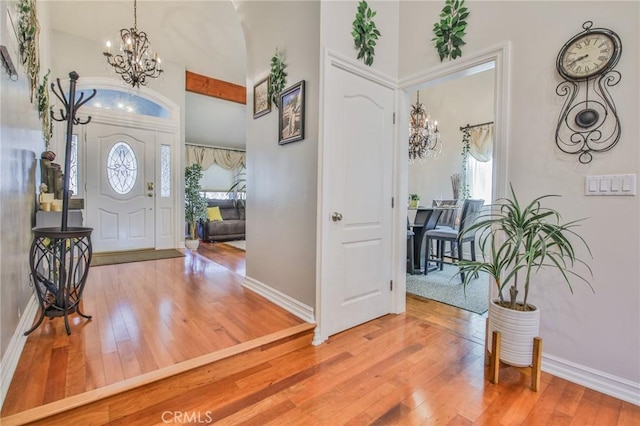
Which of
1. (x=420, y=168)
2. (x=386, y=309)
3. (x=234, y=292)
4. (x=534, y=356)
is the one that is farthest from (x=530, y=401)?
(x=420, y=168)

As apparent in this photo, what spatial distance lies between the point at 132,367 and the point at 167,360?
0.17 metres

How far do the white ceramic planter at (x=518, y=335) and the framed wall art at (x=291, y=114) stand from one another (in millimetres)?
1846

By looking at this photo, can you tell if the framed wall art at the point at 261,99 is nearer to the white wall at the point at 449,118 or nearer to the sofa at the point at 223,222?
the white wall at the point at 449,118

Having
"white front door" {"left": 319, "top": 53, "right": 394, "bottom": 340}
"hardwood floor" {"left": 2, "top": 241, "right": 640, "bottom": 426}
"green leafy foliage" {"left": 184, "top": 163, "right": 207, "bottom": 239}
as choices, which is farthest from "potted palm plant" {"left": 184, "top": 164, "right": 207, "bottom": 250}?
"hardwood floor" {"left": 2, "top": 241, "right": 640, "bottom": 426}

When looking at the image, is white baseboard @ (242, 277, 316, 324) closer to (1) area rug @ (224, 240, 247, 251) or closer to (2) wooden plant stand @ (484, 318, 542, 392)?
(2) wooden plant stand @ (484, 318, 542, 392)

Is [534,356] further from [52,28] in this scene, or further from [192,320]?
[52,28]

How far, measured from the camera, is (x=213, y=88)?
594 cm

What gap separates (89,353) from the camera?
1.77 metres

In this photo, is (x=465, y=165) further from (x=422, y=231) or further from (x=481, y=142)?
(x=422, y=231)

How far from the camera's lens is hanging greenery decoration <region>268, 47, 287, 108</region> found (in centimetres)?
260

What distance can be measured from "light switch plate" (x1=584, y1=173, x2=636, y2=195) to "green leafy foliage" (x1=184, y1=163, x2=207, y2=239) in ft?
18.4

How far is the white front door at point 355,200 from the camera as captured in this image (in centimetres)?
215

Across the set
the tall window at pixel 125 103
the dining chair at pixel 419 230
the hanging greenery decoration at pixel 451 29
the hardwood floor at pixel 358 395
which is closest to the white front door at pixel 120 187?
the tall window at pixel 125 103

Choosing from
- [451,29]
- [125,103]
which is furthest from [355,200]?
[125,103]
